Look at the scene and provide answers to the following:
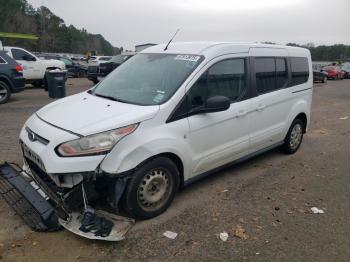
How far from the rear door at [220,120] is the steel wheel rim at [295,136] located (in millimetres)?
1681

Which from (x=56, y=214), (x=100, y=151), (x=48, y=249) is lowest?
(x=48, y=249)

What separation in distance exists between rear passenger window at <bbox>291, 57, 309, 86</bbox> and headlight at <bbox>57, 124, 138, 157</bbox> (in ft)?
12.7

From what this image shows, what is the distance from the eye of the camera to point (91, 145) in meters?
3.56

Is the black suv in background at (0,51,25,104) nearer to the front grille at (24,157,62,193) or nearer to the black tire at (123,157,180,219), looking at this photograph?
the front grille at (24,157,62,193)

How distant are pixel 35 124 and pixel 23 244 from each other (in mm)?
1315

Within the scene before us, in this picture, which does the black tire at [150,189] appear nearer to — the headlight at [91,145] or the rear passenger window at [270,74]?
the headlight at [91,145]

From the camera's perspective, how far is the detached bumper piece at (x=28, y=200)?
3635 millimetres

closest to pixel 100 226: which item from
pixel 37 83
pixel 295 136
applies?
pixel 295 136

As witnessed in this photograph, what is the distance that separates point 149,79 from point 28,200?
6.49 ft

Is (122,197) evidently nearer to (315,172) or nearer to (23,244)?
(23,244)

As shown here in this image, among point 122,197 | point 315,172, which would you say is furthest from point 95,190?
point 315,172

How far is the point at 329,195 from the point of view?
16.2 feet

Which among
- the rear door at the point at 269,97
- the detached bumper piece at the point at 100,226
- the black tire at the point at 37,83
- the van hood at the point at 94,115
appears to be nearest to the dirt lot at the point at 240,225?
the detached bumper piece at the point at 100,226

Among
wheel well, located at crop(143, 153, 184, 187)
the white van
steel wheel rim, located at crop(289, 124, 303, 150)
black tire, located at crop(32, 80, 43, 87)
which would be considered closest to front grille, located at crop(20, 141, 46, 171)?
the white van
